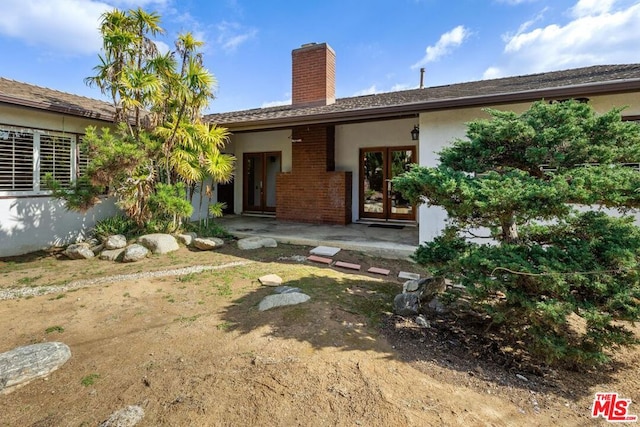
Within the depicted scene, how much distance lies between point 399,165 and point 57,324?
8.96 meters

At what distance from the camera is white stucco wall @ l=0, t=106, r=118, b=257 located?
6.62 meters

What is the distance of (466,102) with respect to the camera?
19.9 ft

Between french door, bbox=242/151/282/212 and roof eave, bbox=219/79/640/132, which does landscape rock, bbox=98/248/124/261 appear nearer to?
roof eave, bbox=219/79/640/132

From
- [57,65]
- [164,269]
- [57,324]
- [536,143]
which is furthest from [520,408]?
[57,65]

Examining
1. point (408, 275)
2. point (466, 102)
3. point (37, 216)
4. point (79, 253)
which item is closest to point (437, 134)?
point (466, 102)

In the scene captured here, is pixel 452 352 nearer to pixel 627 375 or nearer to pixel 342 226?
pixel 627 375

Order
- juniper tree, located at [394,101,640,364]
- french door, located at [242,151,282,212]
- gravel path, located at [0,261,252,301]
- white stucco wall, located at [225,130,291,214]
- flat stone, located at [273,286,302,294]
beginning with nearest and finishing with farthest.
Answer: juniper tree, located at [394,101,640,364], flat stone, located at [273,286,302,294], gravel path, located at [0,261,252,301], white stucco wall, located at [225,130,291,214], french door, located at [242,151,282,212]

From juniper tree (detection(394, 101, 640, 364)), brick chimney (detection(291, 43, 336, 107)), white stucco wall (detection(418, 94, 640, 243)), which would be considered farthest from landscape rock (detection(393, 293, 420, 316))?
brick chimney (detection(291, 43, 336, 107))

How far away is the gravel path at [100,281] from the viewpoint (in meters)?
4.65

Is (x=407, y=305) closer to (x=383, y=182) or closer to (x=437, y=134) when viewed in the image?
(x=437, y=134)

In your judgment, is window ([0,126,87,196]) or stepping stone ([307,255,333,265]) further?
window ([0,126,87,196])

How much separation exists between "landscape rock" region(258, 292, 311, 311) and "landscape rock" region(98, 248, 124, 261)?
4090 mm

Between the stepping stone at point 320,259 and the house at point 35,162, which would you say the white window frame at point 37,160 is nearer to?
the house at point 35,162

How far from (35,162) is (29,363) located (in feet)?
20.9
